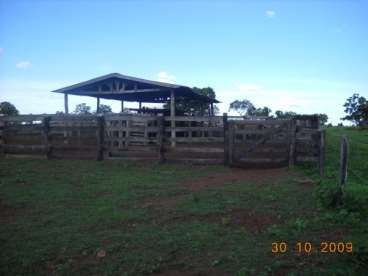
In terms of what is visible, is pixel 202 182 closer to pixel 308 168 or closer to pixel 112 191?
pixel 112 191

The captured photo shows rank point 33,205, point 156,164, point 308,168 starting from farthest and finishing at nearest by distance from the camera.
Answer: point 156,164
point 308,168
point 33,205

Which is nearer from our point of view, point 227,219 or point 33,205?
point 227,219

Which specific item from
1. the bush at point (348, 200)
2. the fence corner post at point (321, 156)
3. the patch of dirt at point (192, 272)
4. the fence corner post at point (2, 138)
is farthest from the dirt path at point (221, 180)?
the fence corner post at point (2, 138)

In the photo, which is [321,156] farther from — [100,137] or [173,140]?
[100,137]

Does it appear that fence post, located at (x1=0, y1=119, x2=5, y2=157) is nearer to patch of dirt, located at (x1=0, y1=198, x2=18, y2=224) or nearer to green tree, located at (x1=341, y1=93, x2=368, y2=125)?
patch of dirt, located at (x1=0, y1=198, x2=18, y2=224)

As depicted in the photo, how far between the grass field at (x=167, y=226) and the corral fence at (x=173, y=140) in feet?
6.38

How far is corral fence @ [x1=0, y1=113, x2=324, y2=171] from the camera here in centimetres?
1132

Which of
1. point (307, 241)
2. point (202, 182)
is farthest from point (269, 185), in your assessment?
point (307, 241)

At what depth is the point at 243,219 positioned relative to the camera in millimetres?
5828

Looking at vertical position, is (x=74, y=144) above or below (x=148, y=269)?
above

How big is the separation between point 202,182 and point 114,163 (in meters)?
4.19

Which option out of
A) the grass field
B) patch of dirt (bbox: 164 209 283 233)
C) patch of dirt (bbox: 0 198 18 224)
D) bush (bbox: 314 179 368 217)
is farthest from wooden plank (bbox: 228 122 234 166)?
patch of dirt (bbox: 0 198 18 224)

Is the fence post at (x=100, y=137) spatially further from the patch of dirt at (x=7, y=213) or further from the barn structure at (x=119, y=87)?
the barn structure at (x=119, y=87)

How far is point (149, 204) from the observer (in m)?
6.81
